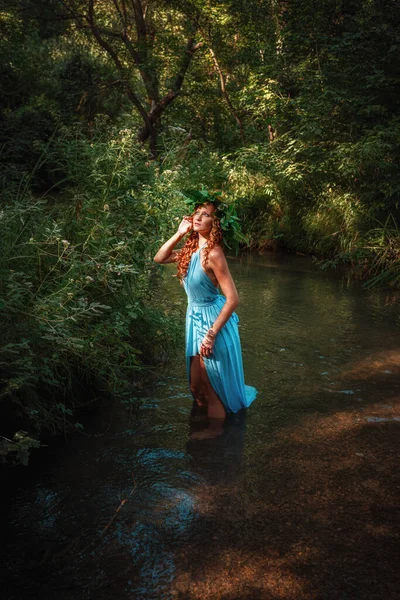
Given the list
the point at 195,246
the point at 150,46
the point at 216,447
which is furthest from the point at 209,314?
the point at 150,46

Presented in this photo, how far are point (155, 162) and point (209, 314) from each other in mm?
2001

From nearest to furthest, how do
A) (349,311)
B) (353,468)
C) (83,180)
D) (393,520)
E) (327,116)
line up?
(393,520)
(353,468)
(83,180)
(349,311)
(327,116)

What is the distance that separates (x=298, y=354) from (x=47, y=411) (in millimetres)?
3597

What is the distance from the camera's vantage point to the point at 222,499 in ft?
12.7

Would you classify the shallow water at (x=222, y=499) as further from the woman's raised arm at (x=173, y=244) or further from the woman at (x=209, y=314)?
the woman's raised arm at (x=173, y=244)

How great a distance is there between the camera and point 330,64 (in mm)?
14820

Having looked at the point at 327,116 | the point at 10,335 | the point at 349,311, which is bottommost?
the point at 349,311

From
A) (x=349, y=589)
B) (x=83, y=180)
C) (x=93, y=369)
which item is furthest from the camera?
(x=83, y=180)

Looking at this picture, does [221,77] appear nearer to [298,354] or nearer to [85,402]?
[298,354]

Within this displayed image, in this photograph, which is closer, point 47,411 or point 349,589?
point 349,589

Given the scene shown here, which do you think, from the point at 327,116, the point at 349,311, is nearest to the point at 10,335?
the point at 349,311

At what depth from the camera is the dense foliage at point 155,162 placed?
4570 millimetres

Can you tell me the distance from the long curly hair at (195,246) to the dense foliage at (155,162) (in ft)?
1.62

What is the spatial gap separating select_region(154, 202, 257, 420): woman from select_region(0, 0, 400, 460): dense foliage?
519 millimetres
